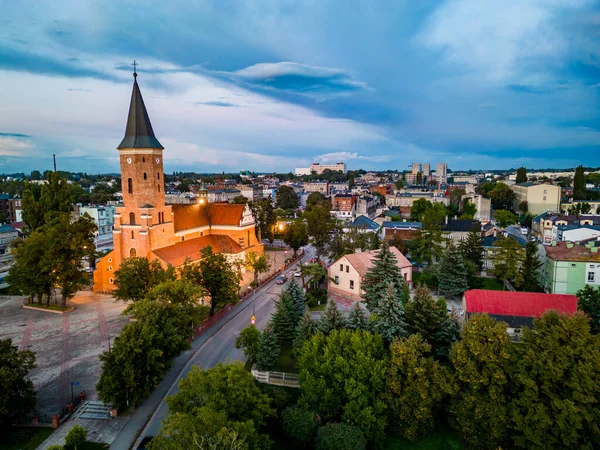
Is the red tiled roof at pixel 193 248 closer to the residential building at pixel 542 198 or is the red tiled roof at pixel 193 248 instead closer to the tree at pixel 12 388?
the tree at pixel 12 388

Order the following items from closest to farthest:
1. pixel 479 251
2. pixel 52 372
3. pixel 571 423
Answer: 1. pixel 571 423
2. pixel 52 372
3. pixel 479 251

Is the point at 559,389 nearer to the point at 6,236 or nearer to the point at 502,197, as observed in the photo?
the point at 6,236

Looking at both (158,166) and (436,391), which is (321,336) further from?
(158,166)

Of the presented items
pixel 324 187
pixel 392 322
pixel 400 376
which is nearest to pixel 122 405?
pixel 400 376

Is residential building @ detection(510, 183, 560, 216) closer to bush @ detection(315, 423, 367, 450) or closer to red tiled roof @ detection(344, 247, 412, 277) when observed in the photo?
red tiled roof @ detection(344, 247, 412, 277)

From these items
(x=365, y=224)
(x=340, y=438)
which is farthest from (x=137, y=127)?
(x=365, y=224)
